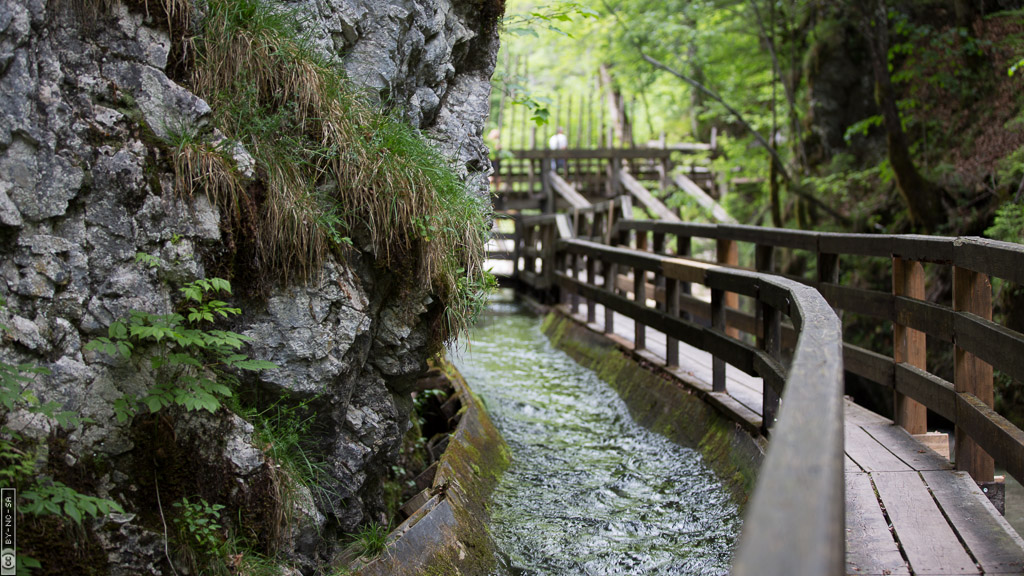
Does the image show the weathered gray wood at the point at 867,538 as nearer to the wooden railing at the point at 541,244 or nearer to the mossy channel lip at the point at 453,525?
the mossy channel lip at the point at 453,525

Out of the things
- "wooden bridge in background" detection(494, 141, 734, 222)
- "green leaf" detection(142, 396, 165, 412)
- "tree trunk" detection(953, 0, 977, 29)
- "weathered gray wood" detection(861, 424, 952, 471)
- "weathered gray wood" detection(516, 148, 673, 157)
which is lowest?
"weathered gray wood" detection(861, 424, 952, 471)

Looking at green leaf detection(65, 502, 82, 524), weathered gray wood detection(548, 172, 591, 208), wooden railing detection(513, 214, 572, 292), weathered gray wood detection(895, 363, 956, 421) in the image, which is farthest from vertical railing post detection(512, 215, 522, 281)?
green leaf detection(65, 502, 82, 524)

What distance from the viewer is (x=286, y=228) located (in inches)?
129

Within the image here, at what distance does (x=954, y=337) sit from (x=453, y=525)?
7.54 ft

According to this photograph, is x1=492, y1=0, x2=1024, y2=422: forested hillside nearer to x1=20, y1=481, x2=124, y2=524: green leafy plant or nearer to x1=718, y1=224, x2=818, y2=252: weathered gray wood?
x1=718, y1=224, x2=818, y2=252: weathered gray wood

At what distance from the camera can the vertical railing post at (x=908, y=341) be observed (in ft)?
12.7

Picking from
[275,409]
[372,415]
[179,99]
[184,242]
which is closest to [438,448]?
[372,415]

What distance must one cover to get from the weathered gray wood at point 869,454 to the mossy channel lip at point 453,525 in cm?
172

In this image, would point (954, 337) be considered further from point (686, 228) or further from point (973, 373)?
point (686, 228)

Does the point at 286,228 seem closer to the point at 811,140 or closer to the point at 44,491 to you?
the point at 44,491

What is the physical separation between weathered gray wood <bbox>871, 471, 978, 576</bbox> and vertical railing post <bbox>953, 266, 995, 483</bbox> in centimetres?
22

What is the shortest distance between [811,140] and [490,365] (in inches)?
226

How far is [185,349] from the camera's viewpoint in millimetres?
2898

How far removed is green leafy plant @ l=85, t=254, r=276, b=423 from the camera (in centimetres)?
265
